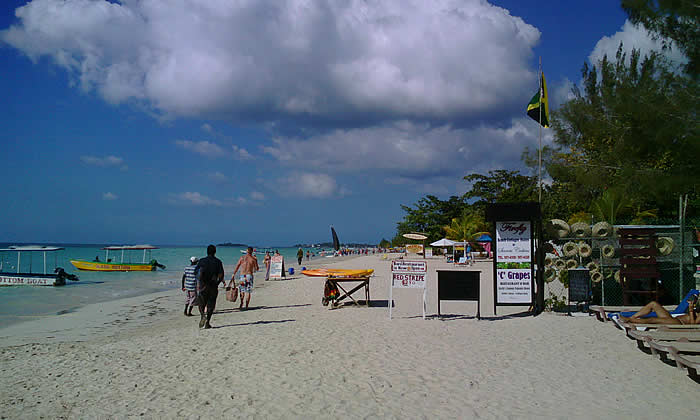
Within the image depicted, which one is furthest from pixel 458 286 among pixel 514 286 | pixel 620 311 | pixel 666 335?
pixel 666 335

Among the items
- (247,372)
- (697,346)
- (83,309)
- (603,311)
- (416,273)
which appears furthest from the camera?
(83,309)

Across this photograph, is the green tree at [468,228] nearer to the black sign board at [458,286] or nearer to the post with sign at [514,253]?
the post with sign at [514,253]

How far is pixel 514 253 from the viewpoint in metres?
10.9

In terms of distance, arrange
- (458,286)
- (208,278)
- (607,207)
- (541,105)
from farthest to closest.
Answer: (607,207) < (541,105) < (458,286) < (208,278)

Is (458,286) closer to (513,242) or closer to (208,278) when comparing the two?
(513,242)

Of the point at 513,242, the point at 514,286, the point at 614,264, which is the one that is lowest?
the point at 514,286

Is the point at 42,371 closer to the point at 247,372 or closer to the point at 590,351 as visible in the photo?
the point at 247,372

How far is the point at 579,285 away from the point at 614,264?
Answer: 1.59 metres

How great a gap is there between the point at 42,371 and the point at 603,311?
33.8 ft

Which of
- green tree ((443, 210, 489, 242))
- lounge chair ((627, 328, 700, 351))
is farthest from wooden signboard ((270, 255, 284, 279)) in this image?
green tree ((443, 210, 489, 242))

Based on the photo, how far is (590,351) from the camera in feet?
25.2

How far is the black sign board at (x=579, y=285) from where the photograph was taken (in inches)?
435

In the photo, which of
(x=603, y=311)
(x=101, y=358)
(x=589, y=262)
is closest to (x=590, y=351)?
(x=603, y=311)

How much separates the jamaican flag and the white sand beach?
5.92 meters
